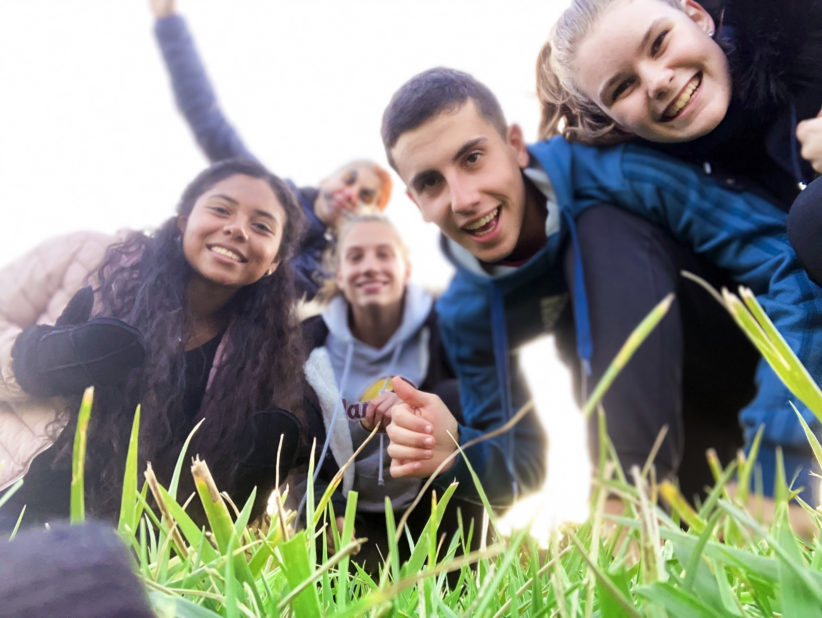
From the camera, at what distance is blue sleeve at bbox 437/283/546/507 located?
2.55 feet

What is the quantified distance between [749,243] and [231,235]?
54cm

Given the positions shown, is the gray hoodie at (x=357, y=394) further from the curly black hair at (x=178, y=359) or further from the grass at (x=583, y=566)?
the grass at (x=583, y=566)

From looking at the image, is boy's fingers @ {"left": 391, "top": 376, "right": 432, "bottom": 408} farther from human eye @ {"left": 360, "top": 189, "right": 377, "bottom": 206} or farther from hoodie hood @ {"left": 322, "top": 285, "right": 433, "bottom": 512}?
human eye @ {"left": 360, "top": 189, "right": 377, "bottom": 206}

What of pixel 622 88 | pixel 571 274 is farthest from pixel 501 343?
pixel 622 88

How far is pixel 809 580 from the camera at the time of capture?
0.99 feet

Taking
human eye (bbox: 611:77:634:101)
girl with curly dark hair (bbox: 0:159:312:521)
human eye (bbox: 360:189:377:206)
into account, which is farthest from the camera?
human eye (bbox: 360:189:377:206)

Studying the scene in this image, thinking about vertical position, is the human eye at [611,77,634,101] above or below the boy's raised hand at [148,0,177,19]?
below

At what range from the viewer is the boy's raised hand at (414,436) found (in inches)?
26.3

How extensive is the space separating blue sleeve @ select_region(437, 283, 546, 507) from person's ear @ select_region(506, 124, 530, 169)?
22 centimetres

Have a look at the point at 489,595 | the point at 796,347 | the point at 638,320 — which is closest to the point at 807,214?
the point at 796,347

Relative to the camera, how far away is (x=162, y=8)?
76 centimetres

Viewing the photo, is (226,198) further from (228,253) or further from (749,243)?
(749,243)

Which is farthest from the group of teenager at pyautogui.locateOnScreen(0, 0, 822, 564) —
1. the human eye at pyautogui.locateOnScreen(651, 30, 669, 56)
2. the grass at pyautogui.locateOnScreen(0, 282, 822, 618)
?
the grass at pyautogui.locateOnScreen(0, 282, 822, 618)

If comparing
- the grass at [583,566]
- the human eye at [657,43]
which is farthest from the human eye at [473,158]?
the grass at [583,566]
